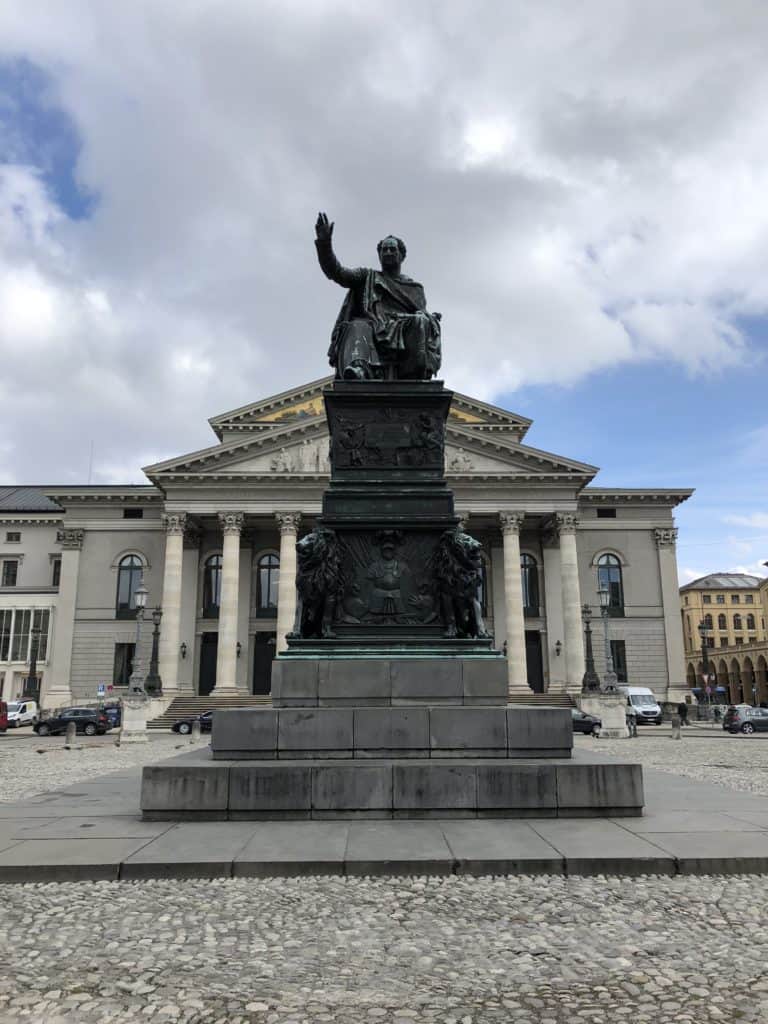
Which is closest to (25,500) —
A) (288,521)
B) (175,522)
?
(175,522)

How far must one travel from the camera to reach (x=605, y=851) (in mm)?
6508

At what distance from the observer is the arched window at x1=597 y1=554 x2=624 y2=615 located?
198 feet

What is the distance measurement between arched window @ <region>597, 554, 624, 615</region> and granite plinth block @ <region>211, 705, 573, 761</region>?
53735 mm

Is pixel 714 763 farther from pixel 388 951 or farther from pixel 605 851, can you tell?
pixel 388 951

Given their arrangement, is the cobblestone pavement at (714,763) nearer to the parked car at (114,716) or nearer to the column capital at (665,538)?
the parked car at (114,716)

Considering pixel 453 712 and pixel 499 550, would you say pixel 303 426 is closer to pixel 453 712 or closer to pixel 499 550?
pixel 499 550

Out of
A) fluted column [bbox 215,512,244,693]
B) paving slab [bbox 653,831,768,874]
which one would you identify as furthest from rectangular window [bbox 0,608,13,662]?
paving slab [bbox 653,831,768,874]

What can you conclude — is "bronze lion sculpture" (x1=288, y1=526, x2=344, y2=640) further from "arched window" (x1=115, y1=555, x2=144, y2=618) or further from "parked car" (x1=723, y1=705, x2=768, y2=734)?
"arched window" (x1=115, y1=555, x2=144, y2=618)

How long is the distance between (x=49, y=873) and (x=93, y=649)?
55.2 meters

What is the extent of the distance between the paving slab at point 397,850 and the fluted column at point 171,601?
46755 millimetres

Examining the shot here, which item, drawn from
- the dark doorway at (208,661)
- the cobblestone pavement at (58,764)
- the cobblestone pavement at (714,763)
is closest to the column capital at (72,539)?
the dark doorway at (208,661)

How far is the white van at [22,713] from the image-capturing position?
169ft

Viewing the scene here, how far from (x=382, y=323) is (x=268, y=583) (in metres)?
49.2

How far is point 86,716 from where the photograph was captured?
42875 mm
